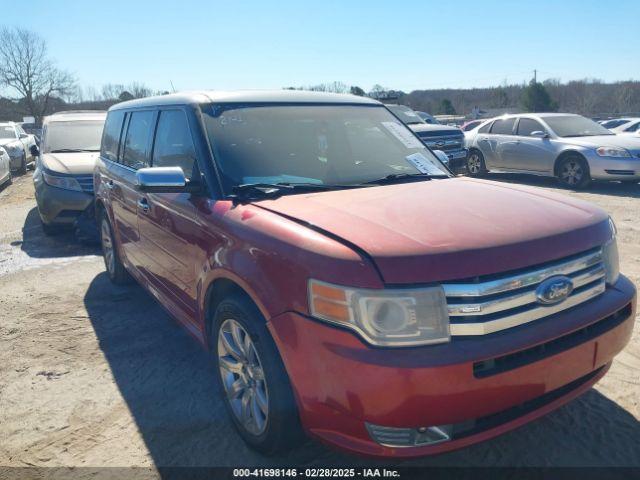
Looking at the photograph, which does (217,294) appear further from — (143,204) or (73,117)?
(73,117)

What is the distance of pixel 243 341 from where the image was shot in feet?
8.52

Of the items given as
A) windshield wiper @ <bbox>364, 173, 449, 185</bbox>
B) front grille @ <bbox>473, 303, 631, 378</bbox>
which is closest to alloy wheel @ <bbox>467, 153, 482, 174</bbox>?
windshield wiper @ <bbox>364, 173, 449, 185</bbox>

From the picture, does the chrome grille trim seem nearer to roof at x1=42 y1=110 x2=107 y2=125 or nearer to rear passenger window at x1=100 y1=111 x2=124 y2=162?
rear passenger window at x1=100 y1=111 x2=124 y2=162

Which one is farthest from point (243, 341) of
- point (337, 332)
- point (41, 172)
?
point (41, 172)

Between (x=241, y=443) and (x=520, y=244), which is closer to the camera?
(x=520, y=244)

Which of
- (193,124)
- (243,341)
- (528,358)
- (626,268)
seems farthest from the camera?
(626,268)

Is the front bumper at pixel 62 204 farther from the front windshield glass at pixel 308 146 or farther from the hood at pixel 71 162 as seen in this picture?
the front windshield glass at pixel 308 146

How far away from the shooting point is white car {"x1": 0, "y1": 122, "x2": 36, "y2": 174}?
51.1 ft

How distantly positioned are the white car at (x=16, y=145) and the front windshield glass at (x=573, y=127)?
46.9ft

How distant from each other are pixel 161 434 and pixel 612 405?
8.51 feet

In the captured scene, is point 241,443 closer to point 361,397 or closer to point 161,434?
point 161,434

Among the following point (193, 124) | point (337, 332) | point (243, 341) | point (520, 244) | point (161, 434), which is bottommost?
point (161, 434)

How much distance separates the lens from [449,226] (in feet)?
7.34

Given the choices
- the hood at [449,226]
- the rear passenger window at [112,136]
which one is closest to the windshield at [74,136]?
the rear passenger window at [112,136]
